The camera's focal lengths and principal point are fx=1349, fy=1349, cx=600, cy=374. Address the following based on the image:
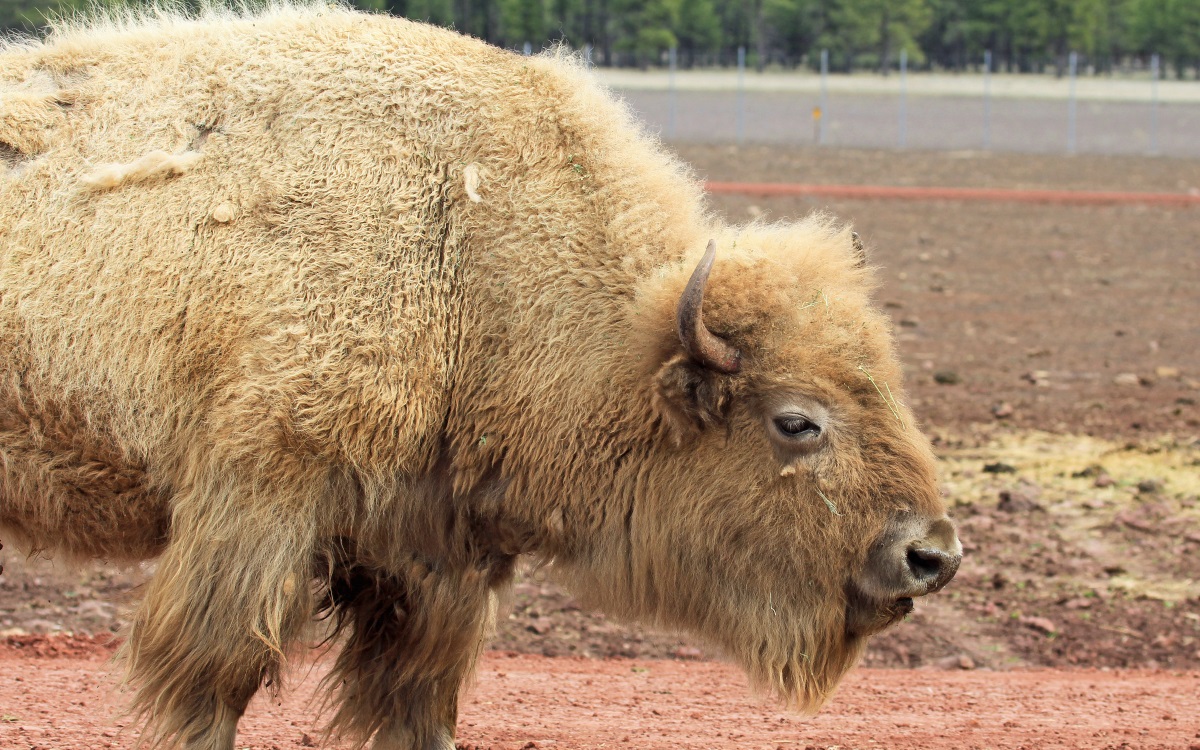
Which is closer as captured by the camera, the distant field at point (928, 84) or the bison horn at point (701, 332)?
the bison horn at point (701, 332)

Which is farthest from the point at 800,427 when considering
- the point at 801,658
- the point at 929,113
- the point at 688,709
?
the point at 929,113

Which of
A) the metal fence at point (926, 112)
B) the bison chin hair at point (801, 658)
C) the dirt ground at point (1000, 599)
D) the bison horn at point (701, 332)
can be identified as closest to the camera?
the bison horn at point (701, 332)

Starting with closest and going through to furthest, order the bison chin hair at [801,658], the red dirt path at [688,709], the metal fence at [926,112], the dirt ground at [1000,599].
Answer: the bison chin hair at [801,658], the red dirt path at [688,709], the dirt ground at [1000,599], the metal fence at [926,112]

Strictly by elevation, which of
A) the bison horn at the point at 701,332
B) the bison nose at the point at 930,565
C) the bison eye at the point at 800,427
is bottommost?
the bison nose at the point at 930,565

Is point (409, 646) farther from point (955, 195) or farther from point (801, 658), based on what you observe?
point (955, 195)

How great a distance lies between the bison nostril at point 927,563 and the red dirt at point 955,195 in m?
18.0

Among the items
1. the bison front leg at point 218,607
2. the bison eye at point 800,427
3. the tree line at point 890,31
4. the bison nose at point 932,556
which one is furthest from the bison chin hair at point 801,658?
the tree line at point 890,31

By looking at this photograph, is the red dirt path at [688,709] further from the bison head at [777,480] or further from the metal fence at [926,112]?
the metal fence at [926,112]

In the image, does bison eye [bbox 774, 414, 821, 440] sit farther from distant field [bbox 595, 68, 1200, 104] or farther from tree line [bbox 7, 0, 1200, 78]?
tree line [bbox 7, 0, 1200, 78]

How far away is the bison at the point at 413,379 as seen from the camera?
416 cm

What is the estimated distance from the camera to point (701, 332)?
13.3 feet

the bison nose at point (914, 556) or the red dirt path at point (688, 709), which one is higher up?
the bison nose at point (914, 556)

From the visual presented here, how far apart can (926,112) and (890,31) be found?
29.9 m

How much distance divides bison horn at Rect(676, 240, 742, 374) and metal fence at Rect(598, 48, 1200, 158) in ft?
76.6
